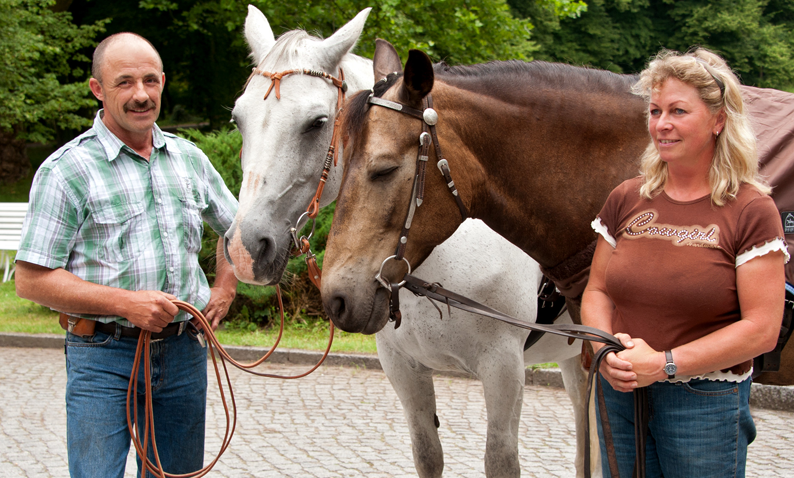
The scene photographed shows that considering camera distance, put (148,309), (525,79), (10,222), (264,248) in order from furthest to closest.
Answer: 1. (10,222)
2. (264,248)
3. (525,79)
4. (148,309)

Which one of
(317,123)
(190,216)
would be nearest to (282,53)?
(317,123)

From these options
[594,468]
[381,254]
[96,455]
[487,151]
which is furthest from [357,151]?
[594,468]

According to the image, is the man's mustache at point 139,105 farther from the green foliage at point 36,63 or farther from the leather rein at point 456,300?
the green foliage at point 36,63

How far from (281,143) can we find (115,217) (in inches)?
26.4

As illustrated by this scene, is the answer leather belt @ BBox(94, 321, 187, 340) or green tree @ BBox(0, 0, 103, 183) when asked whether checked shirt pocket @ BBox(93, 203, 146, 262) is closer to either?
leather belt @ BBox(94, 321, 187, 340)

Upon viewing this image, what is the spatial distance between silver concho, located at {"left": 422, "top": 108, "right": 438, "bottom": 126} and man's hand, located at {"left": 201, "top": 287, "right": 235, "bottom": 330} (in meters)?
1.20

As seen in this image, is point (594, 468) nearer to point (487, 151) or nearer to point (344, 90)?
point (487, 151)

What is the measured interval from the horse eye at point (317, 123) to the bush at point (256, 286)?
17.1 ft

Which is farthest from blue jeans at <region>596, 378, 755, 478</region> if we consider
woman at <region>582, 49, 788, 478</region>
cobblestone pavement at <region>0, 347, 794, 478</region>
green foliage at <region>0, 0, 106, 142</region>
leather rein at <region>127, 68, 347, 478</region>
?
green foliage at <region>0, 0, 106, 142</region>

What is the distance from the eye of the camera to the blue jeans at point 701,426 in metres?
1.89

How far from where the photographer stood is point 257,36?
3.32m

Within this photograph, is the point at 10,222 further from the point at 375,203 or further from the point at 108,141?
the point at 375,203

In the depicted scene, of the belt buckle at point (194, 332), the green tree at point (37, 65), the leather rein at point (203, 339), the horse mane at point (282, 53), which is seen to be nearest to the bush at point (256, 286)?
the horse mane at point (282, 53)

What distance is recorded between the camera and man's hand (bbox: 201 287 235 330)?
111 inches
